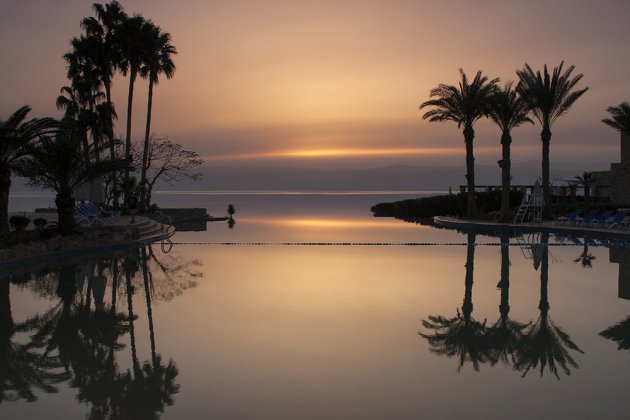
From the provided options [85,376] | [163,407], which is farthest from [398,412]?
[85,376]

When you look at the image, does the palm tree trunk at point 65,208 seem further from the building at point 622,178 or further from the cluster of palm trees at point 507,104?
the building at point 622,178

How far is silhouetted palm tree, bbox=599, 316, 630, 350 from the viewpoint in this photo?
8070mm

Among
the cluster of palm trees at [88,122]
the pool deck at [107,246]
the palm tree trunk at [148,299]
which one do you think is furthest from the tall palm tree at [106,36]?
the palm tree trunk at [148,299]

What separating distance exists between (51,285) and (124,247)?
7648 mm

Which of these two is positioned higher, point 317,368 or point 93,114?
point 93,114

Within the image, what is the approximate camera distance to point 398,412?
5.68 meters

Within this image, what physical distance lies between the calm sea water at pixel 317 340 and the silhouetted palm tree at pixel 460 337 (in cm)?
3

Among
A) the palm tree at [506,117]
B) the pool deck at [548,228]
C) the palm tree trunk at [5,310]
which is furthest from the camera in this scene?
the palm tree at [506,117]

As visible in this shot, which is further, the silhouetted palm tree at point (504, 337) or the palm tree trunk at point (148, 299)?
the palm tree trunk at point (148, 299)

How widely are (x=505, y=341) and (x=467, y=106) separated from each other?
26.7 metres

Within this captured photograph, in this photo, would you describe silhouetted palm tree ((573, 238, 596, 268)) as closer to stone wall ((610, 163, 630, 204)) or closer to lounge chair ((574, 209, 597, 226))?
lounge chair ((574, 209, 597, 226))

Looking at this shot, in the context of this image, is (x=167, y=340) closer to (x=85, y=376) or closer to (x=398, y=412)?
(x=85, y=376)

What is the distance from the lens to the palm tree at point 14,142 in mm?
17484

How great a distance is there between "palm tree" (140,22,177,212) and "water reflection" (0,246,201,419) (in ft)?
75.9
